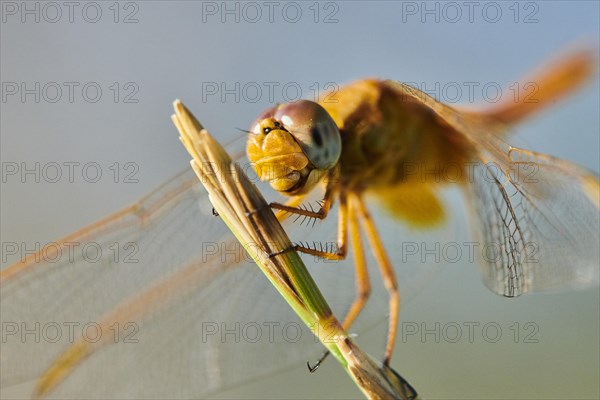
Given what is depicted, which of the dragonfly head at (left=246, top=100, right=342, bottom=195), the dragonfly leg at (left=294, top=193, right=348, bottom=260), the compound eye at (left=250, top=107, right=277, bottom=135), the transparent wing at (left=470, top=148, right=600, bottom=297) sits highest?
the compound eye at (left=250, top=107, right=277, bottom=135)

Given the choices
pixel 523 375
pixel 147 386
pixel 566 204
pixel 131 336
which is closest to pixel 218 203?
pixel 566 204

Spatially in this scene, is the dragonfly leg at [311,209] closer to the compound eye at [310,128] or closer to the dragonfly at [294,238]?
the dragonfly at [294,238]

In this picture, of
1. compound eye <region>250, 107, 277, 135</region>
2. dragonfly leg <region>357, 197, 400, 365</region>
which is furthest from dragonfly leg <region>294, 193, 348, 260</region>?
compound eye <region>250, 107, 277, 135</region>

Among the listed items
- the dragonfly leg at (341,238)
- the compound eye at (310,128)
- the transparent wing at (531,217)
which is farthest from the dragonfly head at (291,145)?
the transparent wing at (531,217)

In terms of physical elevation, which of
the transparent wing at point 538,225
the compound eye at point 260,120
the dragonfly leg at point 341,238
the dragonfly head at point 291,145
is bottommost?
the transparent wing at point 538,225

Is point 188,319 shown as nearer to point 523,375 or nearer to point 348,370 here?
point 348,370

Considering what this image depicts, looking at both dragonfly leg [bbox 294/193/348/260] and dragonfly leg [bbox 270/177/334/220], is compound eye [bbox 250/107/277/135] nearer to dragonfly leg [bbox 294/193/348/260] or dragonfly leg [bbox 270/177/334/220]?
dragonfly leg [bbox 270/177/334/220]

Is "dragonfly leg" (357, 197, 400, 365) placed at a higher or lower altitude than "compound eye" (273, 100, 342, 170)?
lower
